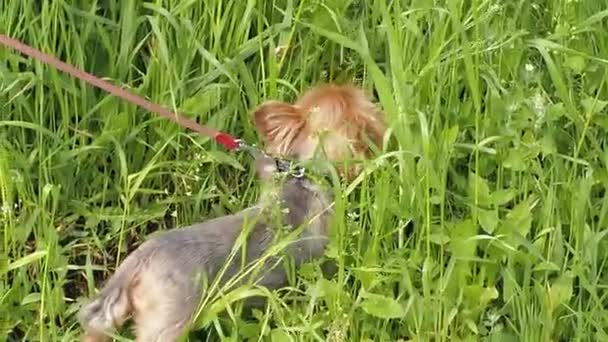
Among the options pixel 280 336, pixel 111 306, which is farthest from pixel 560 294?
pixel 111 306

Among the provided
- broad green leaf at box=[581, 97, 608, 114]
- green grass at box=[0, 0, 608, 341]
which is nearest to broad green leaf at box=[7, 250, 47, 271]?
green grass at box=[0, 0, 608, 341]

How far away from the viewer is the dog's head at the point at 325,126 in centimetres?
417

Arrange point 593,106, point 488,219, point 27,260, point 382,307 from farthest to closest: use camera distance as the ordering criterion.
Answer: point 593,106, point 27,260, point 488,219, point 382,307

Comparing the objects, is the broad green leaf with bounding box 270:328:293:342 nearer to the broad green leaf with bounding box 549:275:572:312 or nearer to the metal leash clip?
the metal leash clip

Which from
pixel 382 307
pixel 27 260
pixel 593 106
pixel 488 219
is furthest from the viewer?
pixel 593 106

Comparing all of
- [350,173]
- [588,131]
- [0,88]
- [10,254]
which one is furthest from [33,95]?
[588,131]

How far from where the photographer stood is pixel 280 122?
13.9 feet

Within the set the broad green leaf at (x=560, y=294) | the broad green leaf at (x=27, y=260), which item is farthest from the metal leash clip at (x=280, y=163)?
the broad green leaf at (x=560, y=294)

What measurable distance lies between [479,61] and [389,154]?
517 mm

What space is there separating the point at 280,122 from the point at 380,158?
0.32m

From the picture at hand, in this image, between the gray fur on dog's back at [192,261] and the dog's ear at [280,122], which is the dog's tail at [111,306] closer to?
the gray fur on dog's back at [192,261]

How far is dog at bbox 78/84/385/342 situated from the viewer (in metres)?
3.94

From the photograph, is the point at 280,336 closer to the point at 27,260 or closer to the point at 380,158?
the point at 380,158

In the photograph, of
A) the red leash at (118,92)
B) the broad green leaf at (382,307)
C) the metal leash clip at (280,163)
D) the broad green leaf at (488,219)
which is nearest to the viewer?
the broad green leaf at (382,307)
